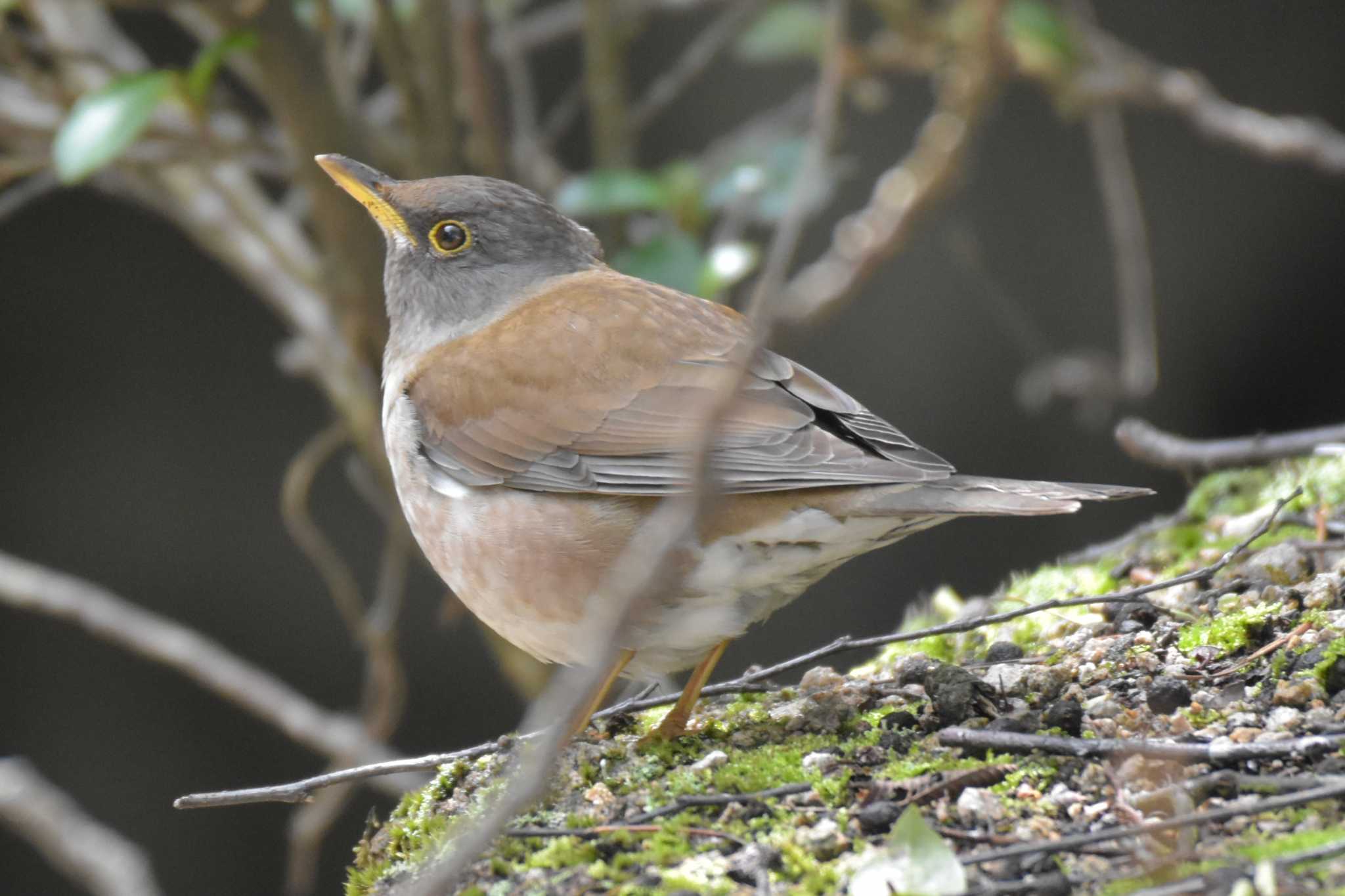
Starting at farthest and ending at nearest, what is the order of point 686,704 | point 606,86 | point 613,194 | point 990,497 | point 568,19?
point 568,19
point 606,86
point 613,194
point 686,704
point 990,497

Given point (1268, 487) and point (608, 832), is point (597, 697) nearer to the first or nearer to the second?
point (608, 832)

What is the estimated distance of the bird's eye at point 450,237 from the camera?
15.2ft

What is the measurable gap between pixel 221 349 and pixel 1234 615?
6.22 meters

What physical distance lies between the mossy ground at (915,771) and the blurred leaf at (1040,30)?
2336 mm

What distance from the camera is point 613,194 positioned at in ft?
16.7

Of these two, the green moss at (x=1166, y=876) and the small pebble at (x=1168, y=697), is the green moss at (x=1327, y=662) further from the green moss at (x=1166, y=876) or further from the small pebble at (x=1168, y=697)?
the green moss at (x=1166, y=876)

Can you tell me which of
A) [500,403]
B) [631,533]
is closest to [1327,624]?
[631,533]

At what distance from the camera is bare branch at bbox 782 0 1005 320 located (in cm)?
479

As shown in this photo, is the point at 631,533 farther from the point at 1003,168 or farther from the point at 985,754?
the point at 1003,168

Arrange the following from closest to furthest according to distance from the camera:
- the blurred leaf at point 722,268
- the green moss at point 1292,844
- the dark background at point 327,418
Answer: the green moss at point 1292,844
the blurred leaf at point 722,268
the dark background at point 327,418

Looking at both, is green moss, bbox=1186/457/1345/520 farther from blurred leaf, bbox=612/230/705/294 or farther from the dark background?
the dark background

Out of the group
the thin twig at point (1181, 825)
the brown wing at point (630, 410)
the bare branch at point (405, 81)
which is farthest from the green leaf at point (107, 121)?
the thin twig at point (1181, 825)

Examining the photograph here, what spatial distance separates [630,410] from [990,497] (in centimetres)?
102

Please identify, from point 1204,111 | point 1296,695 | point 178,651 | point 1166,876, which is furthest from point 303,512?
point 1166,876
